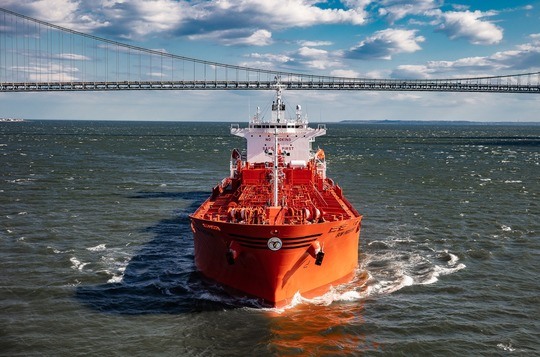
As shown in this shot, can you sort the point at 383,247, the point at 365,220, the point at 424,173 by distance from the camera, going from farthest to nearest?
the point at 424,173 → the point at 365,220 → the point at 383,247

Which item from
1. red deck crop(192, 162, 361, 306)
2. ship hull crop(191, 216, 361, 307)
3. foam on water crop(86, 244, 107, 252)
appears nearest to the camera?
ship hull crop(191, 216, 361, 307)

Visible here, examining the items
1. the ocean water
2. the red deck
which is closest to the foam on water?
the ocean water

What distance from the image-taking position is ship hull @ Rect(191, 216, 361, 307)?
20094 millimetres

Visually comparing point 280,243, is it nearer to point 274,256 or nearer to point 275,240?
point 275,240

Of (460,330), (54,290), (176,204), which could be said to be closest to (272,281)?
(460,330)

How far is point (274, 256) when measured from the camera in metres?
20.3

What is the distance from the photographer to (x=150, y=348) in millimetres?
18219

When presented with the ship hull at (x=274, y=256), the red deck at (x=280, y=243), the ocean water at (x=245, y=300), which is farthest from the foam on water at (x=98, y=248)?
the ship hull at (x=274, y=256)

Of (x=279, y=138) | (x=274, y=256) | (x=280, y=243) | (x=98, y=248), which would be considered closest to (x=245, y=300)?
(x=274, y=256)

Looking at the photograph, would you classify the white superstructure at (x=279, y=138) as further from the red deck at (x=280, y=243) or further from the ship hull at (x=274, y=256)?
the ship hull at (x=274, y=256)

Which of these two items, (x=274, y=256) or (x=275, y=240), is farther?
(x=274, y=256)

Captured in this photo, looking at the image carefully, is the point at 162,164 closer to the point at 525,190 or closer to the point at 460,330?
the point at 525,190

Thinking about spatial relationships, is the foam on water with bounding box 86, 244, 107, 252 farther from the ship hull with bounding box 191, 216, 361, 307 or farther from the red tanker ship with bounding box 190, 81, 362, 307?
the ship hull with bounding box 191, 216, 361, 307

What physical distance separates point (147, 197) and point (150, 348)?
31.3 metres
